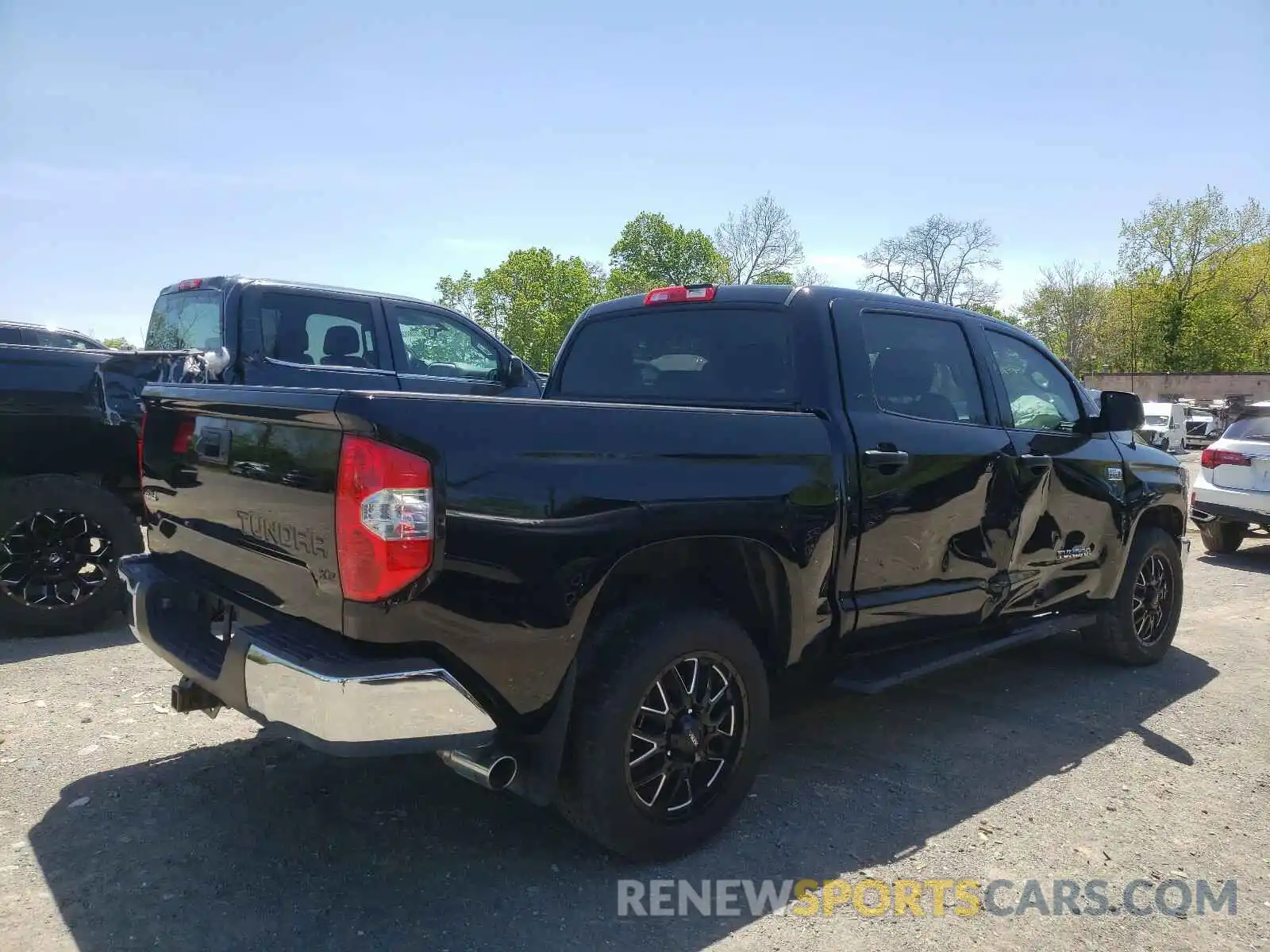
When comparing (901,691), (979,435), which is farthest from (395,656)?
(901,691)

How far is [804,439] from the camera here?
3223 mm

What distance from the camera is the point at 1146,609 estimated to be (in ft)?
17.7

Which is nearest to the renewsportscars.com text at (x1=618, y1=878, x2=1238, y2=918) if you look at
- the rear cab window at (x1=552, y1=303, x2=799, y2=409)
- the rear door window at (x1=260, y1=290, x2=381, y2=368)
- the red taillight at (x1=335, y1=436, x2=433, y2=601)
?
the red taillight at (x1=335, y1=436, x2=433, y2=601)

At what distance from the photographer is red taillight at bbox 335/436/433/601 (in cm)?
225

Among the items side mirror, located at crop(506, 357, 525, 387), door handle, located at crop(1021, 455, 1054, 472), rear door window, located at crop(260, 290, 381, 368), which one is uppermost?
rear door window, located at crop(260, 290, 381, 368)

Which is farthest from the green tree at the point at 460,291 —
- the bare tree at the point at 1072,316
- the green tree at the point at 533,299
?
the bare tree at the point at 1072,316

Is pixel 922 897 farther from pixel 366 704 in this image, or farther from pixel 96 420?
pixel 96 420

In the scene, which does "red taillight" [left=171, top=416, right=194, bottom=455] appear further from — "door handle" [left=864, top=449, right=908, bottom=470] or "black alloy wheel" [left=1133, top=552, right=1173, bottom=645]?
"black alloy wheel" [left=1133, top=552, right=1173, bottom=645]

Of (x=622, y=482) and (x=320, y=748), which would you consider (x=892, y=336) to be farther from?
(x=320, y=748)

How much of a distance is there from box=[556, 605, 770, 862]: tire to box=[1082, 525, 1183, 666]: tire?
10.1 feet

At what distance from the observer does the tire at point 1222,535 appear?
9625mm

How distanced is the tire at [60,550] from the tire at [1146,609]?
5.62 metres

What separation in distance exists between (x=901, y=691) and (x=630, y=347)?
2.38 m

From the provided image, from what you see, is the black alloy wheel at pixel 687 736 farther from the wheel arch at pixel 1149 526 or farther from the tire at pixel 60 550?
the tire at pixel 60 550
